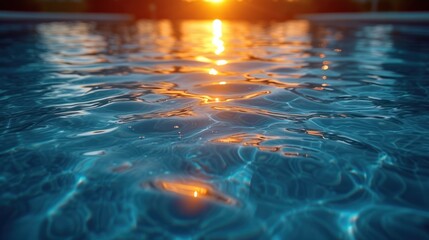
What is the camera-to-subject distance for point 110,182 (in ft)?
5.35

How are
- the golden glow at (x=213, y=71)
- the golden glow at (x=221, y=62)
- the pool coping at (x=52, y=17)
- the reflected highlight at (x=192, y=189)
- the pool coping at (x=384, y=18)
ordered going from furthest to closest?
the pool coping at (x=52, y=17)
the pool coping at (x=384, y=18)
the golden glow at (x=221, y=62)
the golden glow at (x=213, y=71)
the reflected highlight at (x=192, y=189)

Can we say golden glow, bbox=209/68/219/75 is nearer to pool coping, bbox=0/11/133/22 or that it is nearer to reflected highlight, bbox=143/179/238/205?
reflected highlight, bbox=143/179/238/205

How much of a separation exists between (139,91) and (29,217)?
6.45 feet

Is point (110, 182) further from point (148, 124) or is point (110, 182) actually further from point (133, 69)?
point (133, 69)

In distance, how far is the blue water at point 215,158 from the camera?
1.36 meters

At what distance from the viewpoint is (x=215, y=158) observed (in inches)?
72.1

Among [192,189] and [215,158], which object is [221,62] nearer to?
[215,158]

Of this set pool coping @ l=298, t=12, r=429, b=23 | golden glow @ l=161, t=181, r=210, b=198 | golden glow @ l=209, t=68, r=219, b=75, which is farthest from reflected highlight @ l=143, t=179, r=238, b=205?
pool coping @ l=298, t=12, r=429, b=23

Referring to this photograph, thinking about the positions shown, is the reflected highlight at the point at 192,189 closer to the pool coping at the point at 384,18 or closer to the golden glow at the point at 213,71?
the golden glow at the point at 213,71

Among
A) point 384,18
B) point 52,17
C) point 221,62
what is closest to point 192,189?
point 221,62

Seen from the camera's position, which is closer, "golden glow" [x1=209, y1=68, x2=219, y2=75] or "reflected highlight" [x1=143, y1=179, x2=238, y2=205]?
"reflected highlight" [x1=143, y1=179, x2=238, y2=205]

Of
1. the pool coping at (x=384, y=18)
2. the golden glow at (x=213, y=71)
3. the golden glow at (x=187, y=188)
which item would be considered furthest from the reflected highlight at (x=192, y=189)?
the pool coping at (x=384, y=18)

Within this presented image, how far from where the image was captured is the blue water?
4.45ft

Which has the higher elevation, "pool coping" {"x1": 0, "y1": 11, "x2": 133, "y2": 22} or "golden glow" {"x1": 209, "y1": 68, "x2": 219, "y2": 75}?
"pool coping" {"x1": 0, "y1": 11, "x2": 133, "y2": 22}
